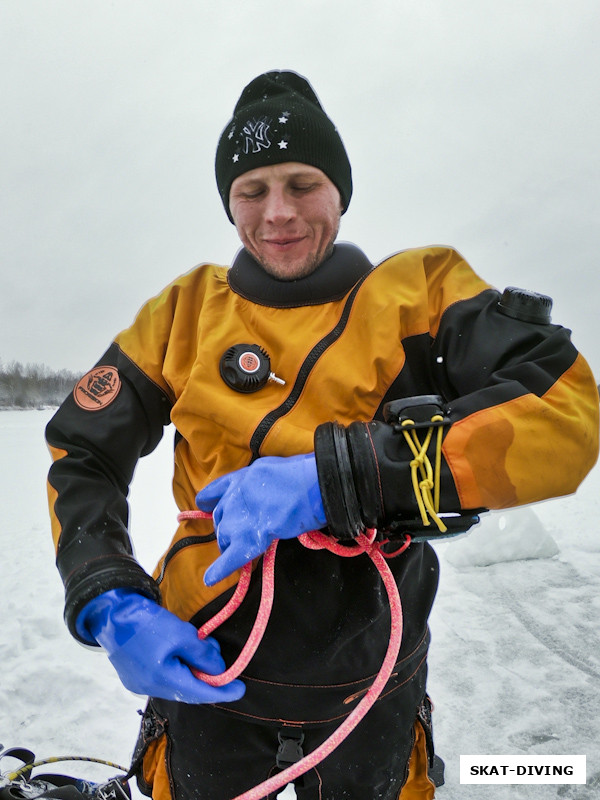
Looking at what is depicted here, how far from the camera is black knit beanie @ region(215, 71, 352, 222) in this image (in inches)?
48.4

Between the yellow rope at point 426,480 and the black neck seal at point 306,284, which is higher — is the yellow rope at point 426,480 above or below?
below

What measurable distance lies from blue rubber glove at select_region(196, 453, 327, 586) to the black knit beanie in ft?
2.71

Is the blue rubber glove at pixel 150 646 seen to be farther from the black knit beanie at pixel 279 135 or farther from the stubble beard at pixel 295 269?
the black knit beanie at pixel 279 135

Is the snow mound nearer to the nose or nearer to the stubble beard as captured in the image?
the stubble beard

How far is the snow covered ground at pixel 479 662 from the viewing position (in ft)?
6.32

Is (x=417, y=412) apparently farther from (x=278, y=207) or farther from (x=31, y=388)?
(x=31, y=388)

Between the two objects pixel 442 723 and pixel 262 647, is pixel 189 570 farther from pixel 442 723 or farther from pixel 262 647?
pixel 442 723

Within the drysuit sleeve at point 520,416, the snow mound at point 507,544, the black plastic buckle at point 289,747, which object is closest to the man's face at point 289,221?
the drysuit sleeve at point 520,416

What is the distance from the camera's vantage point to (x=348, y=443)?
35.2 inches

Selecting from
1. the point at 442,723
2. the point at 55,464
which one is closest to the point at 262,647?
the point at 55,464

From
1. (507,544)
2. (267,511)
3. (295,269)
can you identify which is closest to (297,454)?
(267,511)

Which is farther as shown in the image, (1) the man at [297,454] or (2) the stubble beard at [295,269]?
(2) the stubble beard at [295,269]

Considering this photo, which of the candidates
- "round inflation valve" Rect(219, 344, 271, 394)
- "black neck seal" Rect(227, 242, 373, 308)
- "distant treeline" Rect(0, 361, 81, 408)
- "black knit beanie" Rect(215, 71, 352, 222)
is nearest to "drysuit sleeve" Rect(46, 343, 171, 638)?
"round inflation valve" Rect(219, 344, 271, 394)

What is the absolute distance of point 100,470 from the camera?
1.20m
